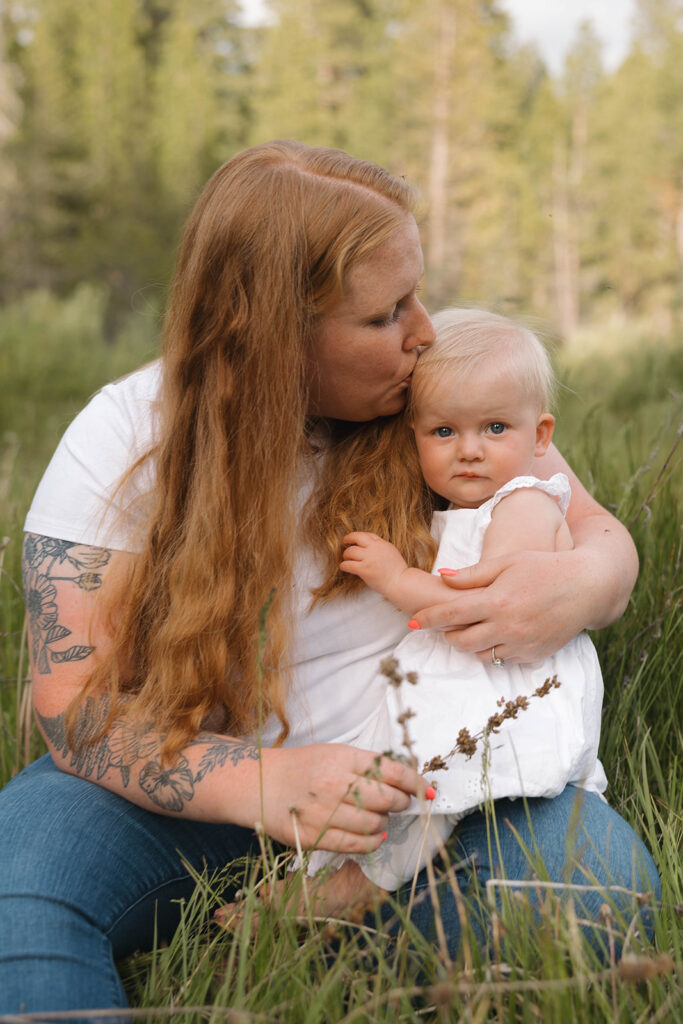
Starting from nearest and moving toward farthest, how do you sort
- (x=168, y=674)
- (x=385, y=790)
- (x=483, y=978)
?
(x=483, y=978) < (x=385, y=790) < (x=168, y=674)

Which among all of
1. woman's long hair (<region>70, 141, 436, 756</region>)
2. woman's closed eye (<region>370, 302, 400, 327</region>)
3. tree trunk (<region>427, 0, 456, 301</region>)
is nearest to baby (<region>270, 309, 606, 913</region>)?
woman's closed eye (<region>370, 302, 400, 327</region>)

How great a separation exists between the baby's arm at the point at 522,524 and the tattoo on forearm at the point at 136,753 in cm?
60

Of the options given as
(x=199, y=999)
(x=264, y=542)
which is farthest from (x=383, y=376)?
(x=199, y=999)

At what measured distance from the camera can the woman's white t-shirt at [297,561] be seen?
5.97 feet

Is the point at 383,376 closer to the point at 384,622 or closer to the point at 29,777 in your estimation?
the point at 384,622

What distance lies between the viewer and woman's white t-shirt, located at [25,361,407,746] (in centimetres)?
182

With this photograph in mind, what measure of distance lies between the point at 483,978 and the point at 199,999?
1.43ft

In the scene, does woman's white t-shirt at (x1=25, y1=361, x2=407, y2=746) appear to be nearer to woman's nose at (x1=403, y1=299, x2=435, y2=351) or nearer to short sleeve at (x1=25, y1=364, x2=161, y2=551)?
short sleeve at (x1=25, y1=364, x2=161, y2=551)

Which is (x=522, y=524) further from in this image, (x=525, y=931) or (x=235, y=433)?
(x=525, y=931)

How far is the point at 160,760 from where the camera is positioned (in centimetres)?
167

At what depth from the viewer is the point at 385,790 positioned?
1478 mm

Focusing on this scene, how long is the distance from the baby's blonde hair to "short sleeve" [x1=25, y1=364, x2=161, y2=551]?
0.56 m

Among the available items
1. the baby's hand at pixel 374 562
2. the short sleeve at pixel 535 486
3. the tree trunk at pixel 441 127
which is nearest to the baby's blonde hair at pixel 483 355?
the short sleeve at pixel 535 486

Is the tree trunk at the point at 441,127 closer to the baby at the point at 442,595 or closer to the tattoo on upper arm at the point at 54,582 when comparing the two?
the baby at the point at 442,595
